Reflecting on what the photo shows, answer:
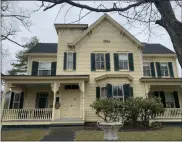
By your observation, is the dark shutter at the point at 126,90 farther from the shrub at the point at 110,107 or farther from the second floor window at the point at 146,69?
the second floor window at the point at 146,69

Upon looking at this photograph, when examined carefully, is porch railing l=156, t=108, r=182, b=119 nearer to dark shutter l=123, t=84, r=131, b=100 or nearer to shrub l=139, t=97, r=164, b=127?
shrub l=139, t=97, r=164, b=127

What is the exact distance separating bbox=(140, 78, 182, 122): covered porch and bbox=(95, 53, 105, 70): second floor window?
349 centimetres

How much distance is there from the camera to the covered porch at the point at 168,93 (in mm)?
15144

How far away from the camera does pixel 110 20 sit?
674 inches

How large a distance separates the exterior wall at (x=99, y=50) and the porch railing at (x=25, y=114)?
3335mm

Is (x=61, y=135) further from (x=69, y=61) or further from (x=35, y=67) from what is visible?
(x=35, y=67)

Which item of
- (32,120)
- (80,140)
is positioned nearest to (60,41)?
(32,120)

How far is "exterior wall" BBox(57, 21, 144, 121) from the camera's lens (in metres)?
15.8

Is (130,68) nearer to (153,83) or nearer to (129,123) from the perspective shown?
(153,83)

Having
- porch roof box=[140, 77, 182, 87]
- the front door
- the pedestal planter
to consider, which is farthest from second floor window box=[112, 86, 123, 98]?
the pedestal planter

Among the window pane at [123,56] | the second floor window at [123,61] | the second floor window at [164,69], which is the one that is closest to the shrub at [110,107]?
the second floor window at [123,61]

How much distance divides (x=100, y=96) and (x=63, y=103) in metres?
3.04

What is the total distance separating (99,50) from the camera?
655 inches

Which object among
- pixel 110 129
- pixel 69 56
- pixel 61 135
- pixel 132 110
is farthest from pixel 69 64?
pixel 110 129
